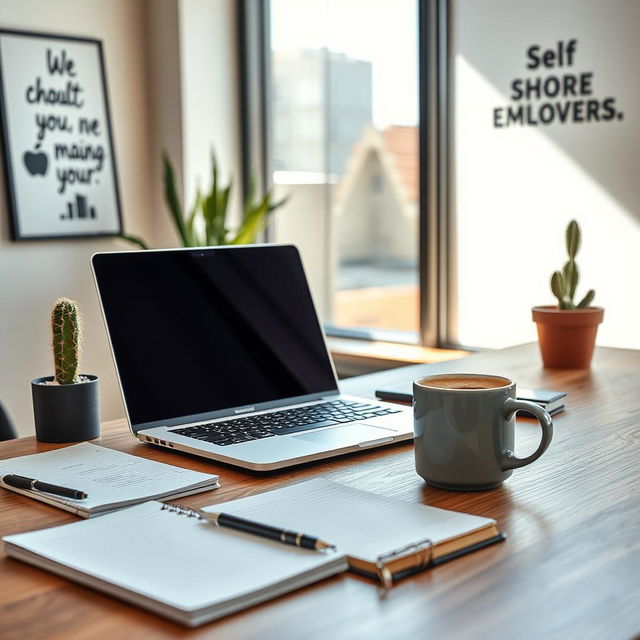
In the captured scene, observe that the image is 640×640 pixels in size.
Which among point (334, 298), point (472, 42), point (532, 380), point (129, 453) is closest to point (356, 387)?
point (532, 380)

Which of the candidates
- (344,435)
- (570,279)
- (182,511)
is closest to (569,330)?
(570,279)

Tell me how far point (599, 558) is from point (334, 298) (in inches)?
106

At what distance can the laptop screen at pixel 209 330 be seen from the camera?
130cm

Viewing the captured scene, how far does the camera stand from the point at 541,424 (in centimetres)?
100

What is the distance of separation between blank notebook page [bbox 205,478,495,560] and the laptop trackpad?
0.64ft

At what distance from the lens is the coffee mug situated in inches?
39.4

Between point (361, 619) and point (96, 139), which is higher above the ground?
point (96, 139)

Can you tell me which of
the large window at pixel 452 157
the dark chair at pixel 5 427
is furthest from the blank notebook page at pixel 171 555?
the large window at pixel 452 157

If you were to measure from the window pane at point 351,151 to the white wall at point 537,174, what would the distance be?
0.74 ft

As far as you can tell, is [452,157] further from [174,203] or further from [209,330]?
[209,330]

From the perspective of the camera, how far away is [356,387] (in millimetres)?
1626

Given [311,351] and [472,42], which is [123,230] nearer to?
[472,42]

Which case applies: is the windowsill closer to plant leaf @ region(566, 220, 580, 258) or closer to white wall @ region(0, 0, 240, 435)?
white wall @ region(0, 0, 240, 435)

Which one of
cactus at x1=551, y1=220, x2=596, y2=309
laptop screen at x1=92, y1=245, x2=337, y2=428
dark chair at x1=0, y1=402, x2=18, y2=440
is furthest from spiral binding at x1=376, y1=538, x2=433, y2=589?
cactus at x1=551, y1=220, x2=596, y2=309
